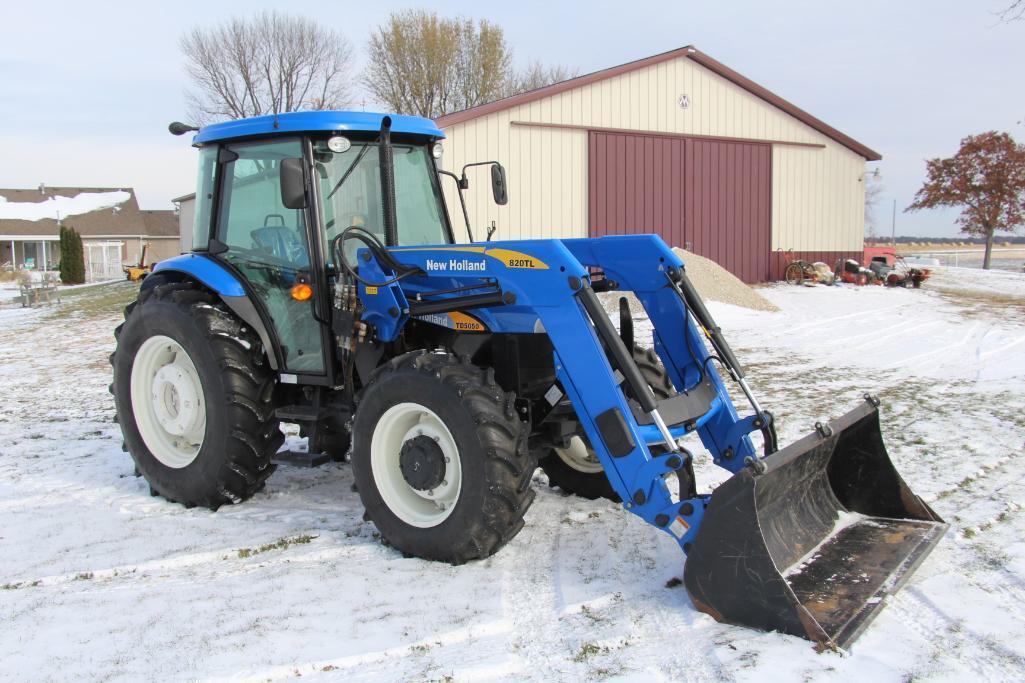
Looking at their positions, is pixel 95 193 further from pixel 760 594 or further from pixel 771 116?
pixel 760 594

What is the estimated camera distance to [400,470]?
445cm

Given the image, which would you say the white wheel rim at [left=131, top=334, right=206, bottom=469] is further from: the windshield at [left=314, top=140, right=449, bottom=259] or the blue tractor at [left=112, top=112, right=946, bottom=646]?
the windshield at [left=314, top=140, right=449, bottom=259]

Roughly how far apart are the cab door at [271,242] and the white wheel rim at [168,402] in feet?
2.21

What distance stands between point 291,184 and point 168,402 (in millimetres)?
1998

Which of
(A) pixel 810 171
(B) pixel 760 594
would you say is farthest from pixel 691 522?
(A) pixel 810 171

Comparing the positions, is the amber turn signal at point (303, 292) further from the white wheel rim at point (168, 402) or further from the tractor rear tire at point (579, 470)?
the tractor rear tire at point (579, 470)

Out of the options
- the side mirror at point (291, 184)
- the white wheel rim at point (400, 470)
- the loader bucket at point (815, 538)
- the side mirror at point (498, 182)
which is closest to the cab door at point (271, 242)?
the side mirror at point (291, 184)

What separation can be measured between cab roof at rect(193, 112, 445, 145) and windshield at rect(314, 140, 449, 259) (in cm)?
13

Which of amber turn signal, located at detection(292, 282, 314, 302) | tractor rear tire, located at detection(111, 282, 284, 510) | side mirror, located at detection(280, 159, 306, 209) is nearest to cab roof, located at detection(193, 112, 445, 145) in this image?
side mirror, located at detection(280, 159, 306, 209)

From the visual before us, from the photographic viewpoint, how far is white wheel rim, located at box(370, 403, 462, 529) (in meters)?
4.30

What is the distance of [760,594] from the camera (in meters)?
3.38

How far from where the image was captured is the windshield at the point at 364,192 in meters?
4.95

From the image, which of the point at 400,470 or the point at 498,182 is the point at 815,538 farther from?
the point at 498,182

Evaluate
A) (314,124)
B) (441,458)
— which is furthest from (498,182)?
(441,458)
